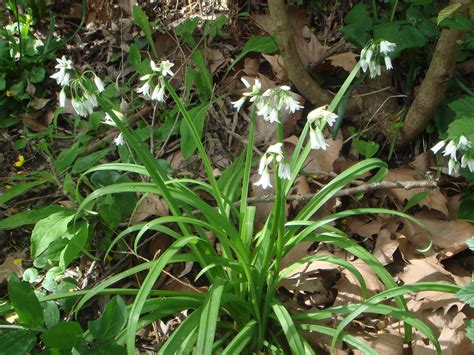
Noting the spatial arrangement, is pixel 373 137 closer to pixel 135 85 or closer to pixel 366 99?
pixel 366 99

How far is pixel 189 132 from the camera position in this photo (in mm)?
2727

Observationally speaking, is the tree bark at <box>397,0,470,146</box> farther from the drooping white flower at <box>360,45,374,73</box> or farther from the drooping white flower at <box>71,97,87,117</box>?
→ the drooping white flower at <box>71,97,87,117</box>

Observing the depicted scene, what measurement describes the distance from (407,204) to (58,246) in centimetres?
158

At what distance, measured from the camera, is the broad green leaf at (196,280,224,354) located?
161cm

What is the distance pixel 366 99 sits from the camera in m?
2.94

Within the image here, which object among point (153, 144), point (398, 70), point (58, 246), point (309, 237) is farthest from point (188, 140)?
point (398, 70)

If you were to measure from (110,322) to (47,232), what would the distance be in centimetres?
69

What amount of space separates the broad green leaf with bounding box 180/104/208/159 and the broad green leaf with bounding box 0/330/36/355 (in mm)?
1145

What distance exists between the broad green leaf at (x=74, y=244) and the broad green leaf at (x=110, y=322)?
1.76 feet

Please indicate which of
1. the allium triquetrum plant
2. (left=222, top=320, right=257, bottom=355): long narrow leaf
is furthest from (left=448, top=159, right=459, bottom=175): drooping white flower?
(left=222, top=320, right=257, bottom=355): long narrow leaf

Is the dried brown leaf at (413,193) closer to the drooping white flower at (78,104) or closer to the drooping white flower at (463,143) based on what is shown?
the drooping white flower at (463,143)

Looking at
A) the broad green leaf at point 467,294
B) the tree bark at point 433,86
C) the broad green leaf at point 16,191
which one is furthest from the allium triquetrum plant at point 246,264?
the broad green leaf at point 16,191

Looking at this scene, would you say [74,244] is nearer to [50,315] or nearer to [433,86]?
[50,315]

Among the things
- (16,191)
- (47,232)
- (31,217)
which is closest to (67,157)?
(16,191)
